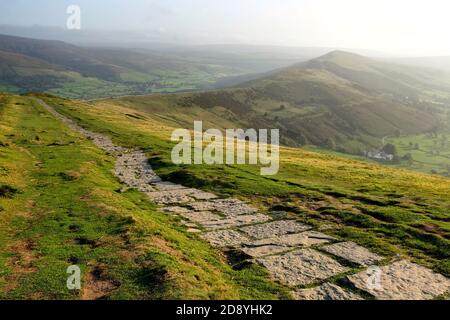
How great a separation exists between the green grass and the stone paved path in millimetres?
1456

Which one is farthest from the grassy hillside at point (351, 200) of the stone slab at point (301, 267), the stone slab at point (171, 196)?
the stone slab at point (301, 267)

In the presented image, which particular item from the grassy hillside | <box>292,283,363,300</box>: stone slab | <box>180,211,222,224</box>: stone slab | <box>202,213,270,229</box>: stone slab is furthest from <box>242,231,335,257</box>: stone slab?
<box>180,211,222,224</box>: stone slab

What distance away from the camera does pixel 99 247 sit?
24328 millimetres

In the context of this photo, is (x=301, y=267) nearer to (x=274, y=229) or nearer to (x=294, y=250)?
(x=294, y=250)

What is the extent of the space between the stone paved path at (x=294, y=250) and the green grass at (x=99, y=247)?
1.46 meters

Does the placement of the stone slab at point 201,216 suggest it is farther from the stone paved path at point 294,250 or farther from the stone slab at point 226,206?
the stone slab at point 226,206

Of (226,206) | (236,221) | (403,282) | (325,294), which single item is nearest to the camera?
(325,294)

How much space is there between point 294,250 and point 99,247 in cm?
1235

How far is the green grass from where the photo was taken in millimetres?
19453

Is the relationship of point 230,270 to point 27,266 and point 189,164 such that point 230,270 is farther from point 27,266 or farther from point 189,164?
point 189,164

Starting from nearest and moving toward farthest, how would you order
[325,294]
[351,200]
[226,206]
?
[325,294] < [226,206] < [351,200]

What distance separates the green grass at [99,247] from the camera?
19.5 metres

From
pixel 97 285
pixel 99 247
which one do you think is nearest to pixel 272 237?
pixel 99 247

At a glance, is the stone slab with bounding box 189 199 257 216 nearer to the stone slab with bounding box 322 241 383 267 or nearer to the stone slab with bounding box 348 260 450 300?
the stone slab with bounding box 322 241 383 267
